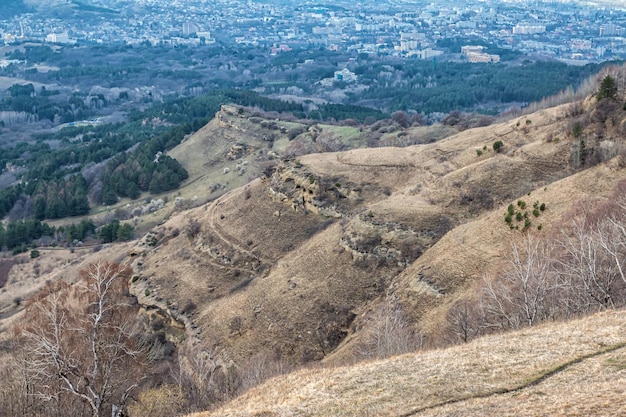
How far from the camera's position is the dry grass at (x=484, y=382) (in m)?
19.0

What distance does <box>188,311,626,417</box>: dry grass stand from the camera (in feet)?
62.3

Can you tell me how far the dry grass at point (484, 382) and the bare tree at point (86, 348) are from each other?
635 centimetres

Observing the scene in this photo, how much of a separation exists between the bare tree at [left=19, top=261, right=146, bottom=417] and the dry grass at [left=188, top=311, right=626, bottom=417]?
6.35m

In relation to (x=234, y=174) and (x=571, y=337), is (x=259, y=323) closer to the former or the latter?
(x=571, y=337)

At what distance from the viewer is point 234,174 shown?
10725cm

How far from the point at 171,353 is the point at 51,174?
105508mm

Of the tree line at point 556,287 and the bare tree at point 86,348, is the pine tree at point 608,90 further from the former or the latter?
the bare tree at point 86,348

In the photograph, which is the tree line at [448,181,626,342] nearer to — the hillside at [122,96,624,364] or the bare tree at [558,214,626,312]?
the bare tree at [558,214,626,312]

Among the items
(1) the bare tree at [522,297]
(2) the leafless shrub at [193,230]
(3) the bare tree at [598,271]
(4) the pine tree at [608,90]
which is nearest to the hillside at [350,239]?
(2) the leafless shrub at [193,230]

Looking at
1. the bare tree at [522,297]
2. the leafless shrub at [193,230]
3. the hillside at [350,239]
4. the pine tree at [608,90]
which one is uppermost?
the pine tree at [608,90]

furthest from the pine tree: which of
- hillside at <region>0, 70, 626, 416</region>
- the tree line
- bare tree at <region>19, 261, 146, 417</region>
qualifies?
bare tree at <region>19, 261, 146, 417</region>

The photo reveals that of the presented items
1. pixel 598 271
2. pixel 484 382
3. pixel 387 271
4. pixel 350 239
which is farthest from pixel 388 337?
pixel 350 239

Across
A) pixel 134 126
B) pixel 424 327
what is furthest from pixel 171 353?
pixel 134 126

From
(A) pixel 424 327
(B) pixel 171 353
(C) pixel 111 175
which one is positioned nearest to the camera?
(A) pixel 424 327
